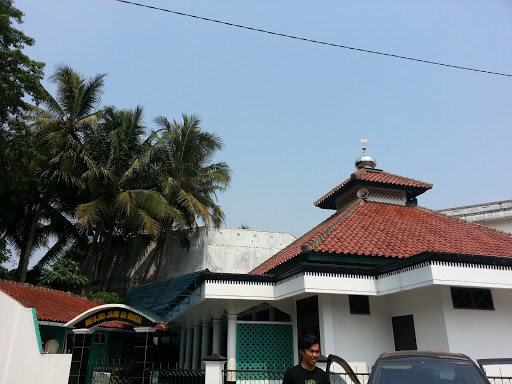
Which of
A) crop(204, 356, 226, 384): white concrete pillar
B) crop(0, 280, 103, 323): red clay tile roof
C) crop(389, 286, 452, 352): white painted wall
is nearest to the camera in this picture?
crop(204, 356, 226, 384): white concrete pillar

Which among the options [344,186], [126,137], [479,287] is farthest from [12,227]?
[479,287]

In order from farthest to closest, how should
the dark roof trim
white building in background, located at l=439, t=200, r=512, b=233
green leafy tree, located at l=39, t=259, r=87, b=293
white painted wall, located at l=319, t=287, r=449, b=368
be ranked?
A: white building in background, located at l=439, t=200, r=512, b=233
green leafy tree, located at l=39, t=259, r=87, b=293
white painted wall, located at l=319, t=287, r=449, b=368
the dark roof trim

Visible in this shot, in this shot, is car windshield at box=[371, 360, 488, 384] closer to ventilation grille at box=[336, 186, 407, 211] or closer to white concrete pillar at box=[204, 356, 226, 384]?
white concrete pillar at box=[204, 356, 226, 384]

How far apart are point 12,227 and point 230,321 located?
1889 cm

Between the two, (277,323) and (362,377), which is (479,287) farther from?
(277,323)

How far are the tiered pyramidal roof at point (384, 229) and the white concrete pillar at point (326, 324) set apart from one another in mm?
1182

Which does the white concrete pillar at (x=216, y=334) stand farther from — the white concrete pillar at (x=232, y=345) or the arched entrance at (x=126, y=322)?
the white concrete pillar at (x=232, y=345)

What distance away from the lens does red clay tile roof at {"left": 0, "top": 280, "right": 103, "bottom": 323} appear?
48.2ft

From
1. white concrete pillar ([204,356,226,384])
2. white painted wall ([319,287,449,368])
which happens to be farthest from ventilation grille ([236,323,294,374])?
white concrete pillar ([204,356,226,384])

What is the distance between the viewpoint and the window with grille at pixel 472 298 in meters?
9.83

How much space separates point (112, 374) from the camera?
40.3 ft

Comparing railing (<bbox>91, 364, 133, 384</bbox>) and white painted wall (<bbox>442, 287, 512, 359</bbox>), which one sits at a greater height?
white painted wall (<bbox>442, 287, 512, 359</bbox>)

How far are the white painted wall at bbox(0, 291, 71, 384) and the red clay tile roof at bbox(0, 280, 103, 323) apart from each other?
349 cm

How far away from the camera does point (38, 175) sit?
2259cm
